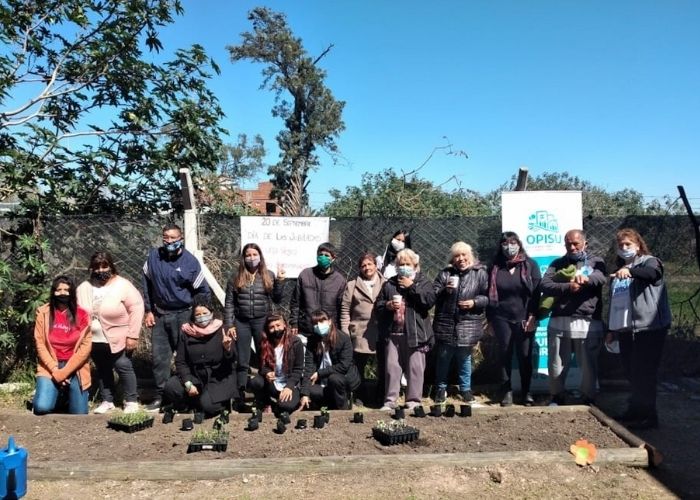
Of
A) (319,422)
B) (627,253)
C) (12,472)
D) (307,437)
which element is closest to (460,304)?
(627,253)

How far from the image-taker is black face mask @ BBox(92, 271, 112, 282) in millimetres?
5203

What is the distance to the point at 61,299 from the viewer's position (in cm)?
505

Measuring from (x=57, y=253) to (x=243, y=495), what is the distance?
4.07m

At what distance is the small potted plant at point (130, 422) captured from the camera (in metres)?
4.42

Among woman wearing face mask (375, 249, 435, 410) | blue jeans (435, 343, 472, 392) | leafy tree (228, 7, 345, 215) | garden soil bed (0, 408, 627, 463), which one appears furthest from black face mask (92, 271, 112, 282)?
leafy tree (228, 7, 345, 215)

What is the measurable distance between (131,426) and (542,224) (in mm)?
4399

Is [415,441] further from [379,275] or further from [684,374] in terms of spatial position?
[684,374]

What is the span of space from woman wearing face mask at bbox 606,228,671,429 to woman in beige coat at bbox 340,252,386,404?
7.09 feet

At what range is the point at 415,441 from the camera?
4.20m

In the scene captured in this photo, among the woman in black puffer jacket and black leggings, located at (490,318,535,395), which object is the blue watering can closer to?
the woman in black puffer jacket

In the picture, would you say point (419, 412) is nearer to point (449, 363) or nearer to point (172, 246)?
point (449, 363)

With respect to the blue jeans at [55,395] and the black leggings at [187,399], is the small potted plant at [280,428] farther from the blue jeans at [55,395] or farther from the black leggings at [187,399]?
the blue jeans at [55,395]

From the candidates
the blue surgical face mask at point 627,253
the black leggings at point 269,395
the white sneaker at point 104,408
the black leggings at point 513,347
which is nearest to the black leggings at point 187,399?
the black leggings at point 269,395

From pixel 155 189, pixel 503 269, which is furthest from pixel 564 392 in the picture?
pixel 155 189
